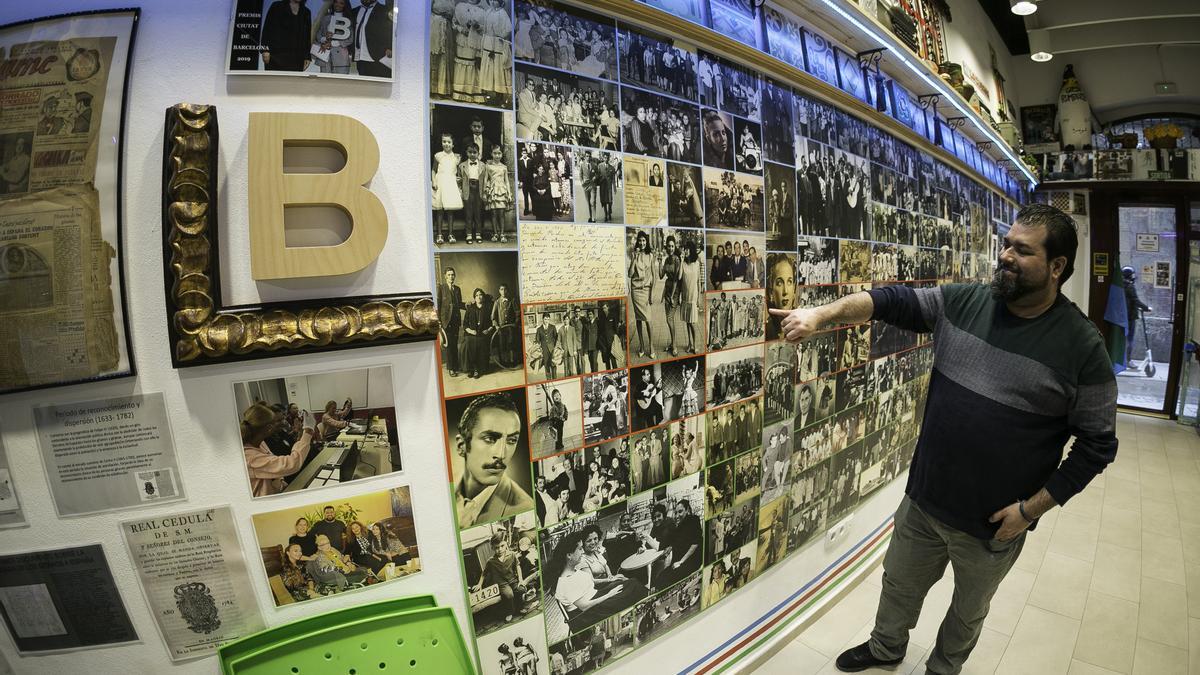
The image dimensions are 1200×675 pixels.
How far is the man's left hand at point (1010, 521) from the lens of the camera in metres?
1.55

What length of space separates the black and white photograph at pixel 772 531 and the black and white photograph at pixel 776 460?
3 centimetres

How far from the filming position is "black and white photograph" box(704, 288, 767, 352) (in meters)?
1.70

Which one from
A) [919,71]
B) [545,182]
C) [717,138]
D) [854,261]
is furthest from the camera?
[919,71]

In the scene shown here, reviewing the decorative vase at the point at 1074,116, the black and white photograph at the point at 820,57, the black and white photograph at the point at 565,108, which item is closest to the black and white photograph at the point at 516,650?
the black and white photograph at the point at 565,108

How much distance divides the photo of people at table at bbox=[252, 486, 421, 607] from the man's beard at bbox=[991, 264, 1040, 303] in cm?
203

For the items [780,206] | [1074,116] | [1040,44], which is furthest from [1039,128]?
[780,206]

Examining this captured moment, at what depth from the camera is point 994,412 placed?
1.58 meters

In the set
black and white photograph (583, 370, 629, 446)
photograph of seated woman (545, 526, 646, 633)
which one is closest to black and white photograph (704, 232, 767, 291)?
black and white photograph (583, 370, 629, 446)

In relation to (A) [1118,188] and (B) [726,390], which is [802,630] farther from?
(A) [1118,188]

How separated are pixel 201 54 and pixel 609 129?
0.99m

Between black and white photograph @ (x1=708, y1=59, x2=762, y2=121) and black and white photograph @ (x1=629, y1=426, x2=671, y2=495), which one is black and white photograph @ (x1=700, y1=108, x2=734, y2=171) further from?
black and white photograph @ (x1=629, y1=426, x2=671, y2=495)

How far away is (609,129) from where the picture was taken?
1.39 m

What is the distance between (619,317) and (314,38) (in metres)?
1.04

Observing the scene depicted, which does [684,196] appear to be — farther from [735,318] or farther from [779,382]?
[779,382]
